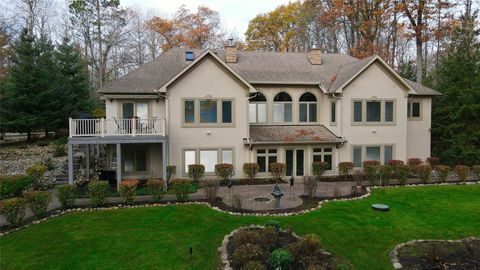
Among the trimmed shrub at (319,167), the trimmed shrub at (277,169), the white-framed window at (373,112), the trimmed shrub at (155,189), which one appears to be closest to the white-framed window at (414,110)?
the white-framed window at (373,112)

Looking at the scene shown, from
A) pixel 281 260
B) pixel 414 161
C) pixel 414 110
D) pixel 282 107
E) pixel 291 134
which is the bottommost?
pixel 281 260

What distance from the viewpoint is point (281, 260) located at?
275 inches

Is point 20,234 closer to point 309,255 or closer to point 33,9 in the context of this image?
point 309,255

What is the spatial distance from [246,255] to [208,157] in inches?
404

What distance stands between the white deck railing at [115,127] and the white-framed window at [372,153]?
1157 cm

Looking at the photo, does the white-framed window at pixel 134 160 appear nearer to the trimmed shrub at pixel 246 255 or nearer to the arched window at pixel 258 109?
the arched window at pixel 258 109

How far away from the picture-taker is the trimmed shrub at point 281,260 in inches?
276

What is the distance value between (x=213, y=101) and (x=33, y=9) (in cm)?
2922

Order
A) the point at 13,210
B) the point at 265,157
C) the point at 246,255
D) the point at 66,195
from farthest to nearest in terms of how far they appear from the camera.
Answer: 1. the point at 265,157
2. the point at 66,195
3. the point at 13,210
4. the point at 246,255

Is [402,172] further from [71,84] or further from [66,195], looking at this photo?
[71,84]

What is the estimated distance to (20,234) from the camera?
9.59m

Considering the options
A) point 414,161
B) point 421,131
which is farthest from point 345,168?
point 421,131

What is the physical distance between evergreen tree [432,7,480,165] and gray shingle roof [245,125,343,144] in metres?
7.99

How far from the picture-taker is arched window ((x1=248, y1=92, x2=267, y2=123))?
19.0m
